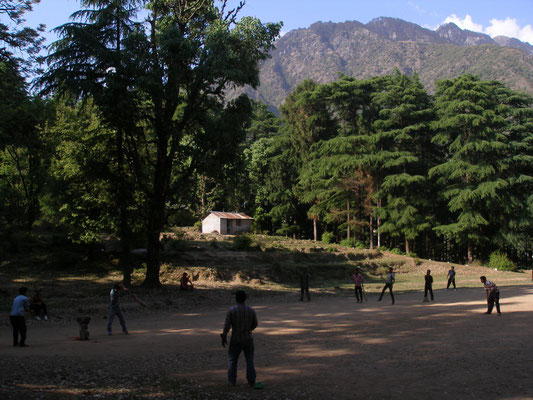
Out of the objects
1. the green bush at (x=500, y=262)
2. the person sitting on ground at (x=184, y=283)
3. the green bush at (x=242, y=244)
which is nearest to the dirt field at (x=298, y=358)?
the person sitting on ground at (x=184, y=283)

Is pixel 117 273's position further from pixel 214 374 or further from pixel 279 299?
pixel 214 374

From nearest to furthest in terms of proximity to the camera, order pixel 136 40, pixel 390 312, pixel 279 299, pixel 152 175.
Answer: pixel 390 312 < pixel 136 40 < pixel 279 299 < pixel 152 175

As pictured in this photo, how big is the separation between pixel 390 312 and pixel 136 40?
16753mm

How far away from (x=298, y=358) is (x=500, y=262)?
39997 millimetres

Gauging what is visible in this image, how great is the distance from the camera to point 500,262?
43.3 meters

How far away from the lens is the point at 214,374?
872cm

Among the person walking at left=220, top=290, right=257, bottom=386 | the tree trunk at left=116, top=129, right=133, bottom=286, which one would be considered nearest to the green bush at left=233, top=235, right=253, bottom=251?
the tree trunk at left=116, top=129, right=133, bottom=286

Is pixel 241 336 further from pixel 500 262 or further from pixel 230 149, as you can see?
pixel 500 262

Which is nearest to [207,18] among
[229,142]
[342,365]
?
[229,142]

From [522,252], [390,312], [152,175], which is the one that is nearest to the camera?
[390,312]

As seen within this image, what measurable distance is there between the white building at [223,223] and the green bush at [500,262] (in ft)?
86.8

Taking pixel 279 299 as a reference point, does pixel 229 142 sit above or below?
above

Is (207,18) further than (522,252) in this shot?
No

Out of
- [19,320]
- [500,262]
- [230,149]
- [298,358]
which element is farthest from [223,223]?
[298,358]
